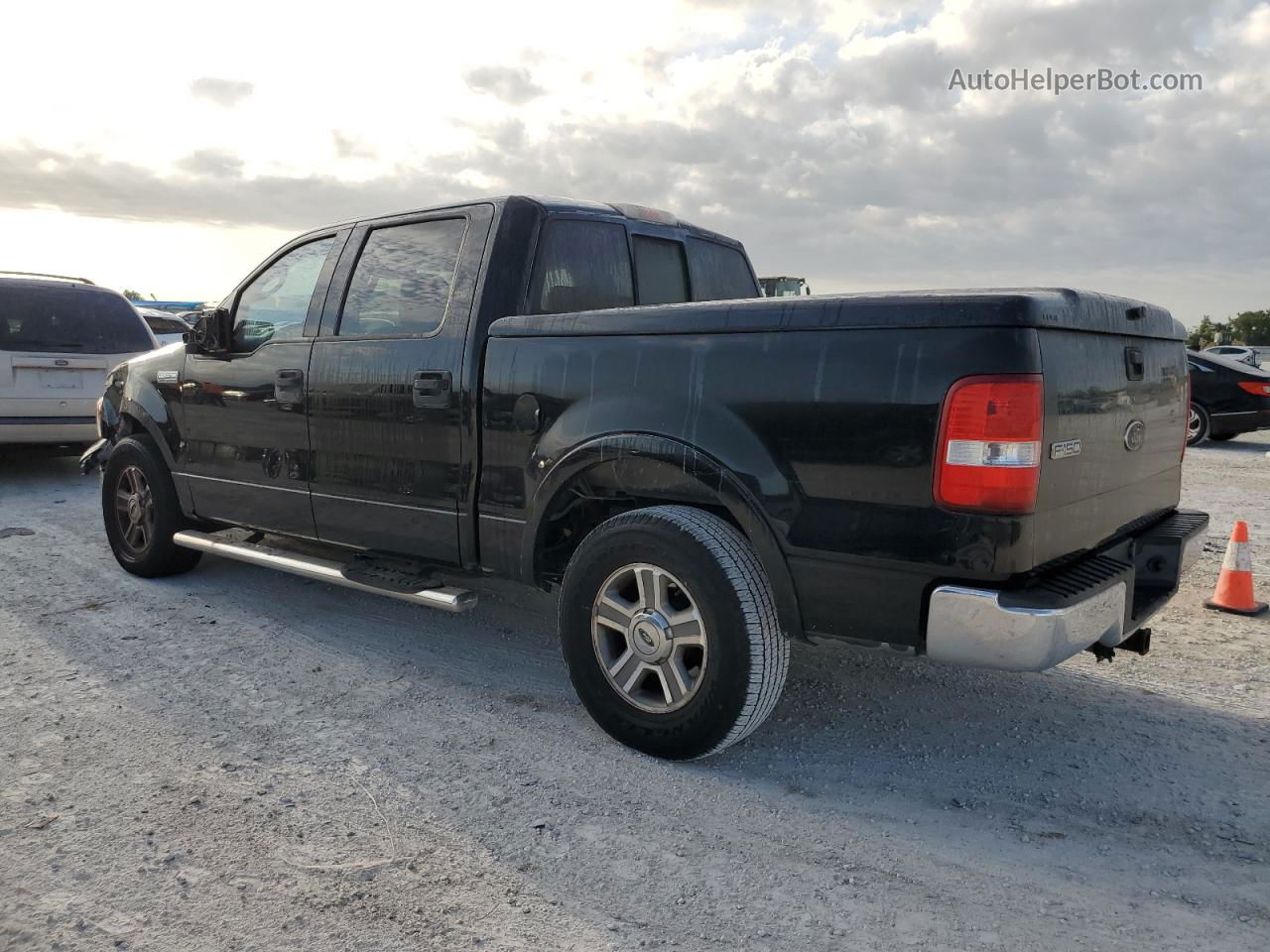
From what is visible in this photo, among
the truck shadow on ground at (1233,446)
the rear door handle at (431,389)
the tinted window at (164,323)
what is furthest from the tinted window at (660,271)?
the tinted window at (164,323)

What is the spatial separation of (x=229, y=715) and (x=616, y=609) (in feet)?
5.11

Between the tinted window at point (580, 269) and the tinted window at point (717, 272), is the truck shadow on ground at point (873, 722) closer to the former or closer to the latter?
the tinted window at point (580, 269)

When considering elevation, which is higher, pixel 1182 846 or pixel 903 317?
pixel 903 317

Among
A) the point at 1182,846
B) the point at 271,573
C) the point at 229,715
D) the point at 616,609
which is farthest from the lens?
the point at 271,573

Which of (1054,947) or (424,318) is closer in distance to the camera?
(1054,947)

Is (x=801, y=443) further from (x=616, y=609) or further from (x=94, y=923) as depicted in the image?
(x=94, y=923)

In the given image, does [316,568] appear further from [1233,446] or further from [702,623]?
[1233,446]

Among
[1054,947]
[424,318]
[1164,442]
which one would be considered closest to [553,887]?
[1054,947]

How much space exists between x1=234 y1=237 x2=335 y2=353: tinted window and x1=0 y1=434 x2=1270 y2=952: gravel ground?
4.74 feet

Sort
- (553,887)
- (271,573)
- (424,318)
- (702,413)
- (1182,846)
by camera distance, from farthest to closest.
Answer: (271,573), (424,318), (702,413), (1182,846), (553,887)

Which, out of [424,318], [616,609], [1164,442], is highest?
[424,318]

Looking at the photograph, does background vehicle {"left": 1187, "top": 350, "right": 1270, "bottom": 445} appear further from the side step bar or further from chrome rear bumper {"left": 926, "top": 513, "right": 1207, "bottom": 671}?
the side step bar

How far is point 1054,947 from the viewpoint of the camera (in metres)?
2.32

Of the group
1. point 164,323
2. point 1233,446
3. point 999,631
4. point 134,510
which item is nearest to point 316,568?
point 134,510
